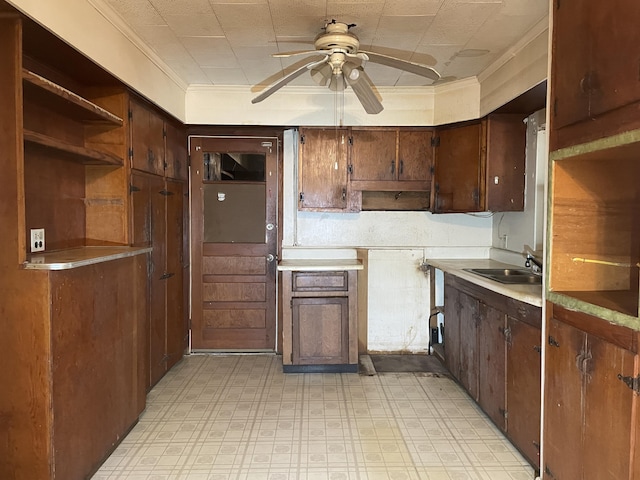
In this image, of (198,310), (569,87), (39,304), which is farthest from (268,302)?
(569,87)

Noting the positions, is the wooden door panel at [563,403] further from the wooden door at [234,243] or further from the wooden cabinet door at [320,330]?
the wooden door at [234,243]

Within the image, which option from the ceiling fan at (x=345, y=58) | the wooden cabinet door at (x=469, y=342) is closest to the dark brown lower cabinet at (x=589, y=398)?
the wooden cabinet door at (x=469, y=342)

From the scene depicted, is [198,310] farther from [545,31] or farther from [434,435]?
[545,31]

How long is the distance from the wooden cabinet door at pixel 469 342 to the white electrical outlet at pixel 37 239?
8.75 feet

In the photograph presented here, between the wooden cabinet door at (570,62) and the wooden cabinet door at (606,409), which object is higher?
the wooden cabinet door at (570,62)

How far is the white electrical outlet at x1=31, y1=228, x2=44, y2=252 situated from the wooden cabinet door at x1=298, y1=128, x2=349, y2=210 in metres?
2.09

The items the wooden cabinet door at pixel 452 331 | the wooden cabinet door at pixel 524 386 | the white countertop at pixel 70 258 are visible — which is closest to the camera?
the white countertop at pixel 70 258

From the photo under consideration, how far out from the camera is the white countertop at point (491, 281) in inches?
81.6

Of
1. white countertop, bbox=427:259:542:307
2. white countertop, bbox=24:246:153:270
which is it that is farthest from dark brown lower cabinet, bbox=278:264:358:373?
white countertop, bbox=24:246:153:270

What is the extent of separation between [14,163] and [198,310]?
251cm

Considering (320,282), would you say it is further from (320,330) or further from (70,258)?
(70,258)

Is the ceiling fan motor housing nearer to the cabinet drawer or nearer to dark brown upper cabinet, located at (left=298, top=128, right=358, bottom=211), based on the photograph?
dark brown upper cabinet, located at (left=298, top=128, right=358, bottom=211)

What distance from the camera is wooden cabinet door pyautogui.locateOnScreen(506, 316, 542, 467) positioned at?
2059 millimetres

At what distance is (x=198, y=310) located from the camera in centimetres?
400
